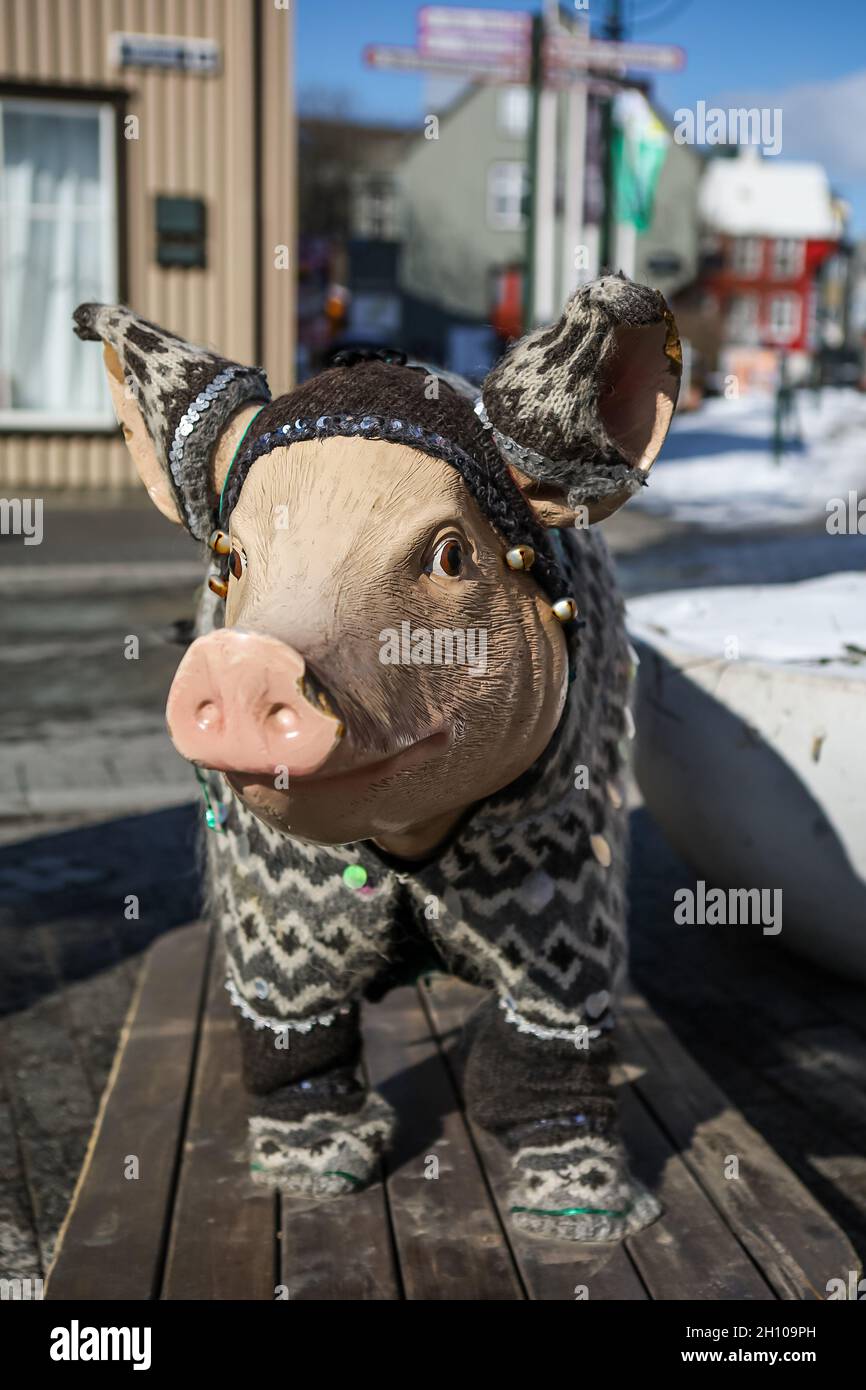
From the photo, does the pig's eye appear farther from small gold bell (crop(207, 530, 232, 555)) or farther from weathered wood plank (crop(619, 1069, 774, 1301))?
weathered wood plank (crop(619, 1069, 774, 1301))

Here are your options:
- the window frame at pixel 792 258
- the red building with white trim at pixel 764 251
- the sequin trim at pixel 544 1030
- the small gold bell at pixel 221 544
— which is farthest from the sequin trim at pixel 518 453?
the window frame at pixel 792 258

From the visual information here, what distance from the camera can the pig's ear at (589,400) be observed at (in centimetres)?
183

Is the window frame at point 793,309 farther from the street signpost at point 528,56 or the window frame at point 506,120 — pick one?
the street signpost at point 528,56

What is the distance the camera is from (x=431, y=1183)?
2.51 meters

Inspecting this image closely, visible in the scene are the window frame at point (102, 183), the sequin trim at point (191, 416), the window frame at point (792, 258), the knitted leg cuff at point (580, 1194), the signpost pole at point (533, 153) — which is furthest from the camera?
the window frame at point (792, 258)

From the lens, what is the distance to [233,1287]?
2186 millimetres

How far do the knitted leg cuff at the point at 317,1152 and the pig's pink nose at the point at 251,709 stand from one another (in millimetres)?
1092

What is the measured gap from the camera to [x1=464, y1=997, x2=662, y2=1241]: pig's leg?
234 cm

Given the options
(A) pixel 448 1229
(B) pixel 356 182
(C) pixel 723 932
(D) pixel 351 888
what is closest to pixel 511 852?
(D) pixel 351 888

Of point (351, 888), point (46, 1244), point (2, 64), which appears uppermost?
point (2, 64)

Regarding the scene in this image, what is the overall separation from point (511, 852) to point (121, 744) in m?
3.72

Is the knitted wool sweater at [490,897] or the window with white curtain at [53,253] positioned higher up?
the window with white curtain at [53,253]

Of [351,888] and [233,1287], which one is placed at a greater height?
[351,888]

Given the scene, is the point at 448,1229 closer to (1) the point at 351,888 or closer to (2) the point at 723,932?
(1) the point at 351,888
